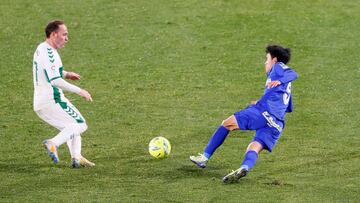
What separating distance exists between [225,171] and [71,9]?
33.3 feet

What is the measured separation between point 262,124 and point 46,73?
2.91 metres

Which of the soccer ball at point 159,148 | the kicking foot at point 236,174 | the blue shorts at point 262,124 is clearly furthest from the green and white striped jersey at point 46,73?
the kicking foot at point 236,174

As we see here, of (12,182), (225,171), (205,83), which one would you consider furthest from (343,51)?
(12,182)

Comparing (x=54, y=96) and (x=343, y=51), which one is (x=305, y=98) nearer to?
(x=343, y=51)

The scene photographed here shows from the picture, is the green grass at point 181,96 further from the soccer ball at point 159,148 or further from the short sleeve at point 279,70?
the short sleeve at point 279,70

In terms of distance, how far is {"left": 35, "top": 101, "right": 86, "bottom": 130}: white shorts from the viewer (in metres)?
12.5

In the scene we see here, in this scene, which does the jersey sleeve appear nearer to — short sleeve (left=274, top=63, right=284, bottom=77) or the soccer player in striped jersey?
short sleeve (left=274, top=63, right=284, bottom=77)

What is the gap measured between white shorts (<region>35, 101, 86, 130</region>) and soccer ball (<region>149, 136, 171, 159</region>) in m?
1.06

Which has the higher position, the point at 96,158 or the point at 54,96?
the point at 54,96

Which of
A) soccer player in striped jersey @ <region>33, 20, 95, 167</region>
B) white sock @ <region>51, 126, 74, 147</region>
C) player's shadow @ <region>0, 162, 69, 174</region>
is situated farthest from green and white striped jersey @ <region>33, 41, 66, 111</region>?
player's shadow @ <region>0, 162, 69, 174</region>

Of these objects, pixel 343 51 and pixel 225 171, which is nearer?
pixel 225 171

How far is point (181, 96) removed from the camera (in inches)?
661

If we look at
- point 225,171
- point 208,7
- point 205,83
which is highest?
point 208,7

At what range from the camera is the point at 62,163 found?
41.8 feet
